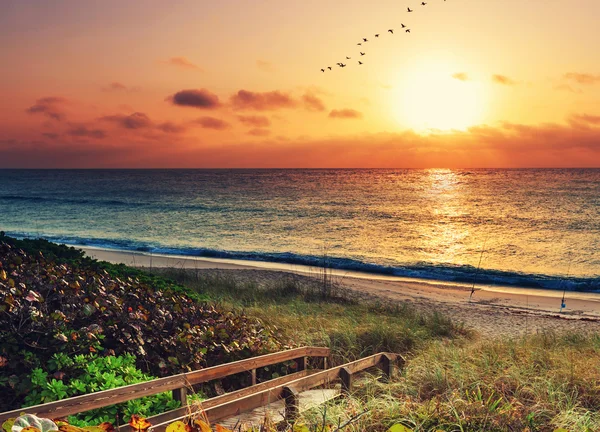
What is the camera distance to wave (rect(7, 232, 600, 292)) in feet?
79.4

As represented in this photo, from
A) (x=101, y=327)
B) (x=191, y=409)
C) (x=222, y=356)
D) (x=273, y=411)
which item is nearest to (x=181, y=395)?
(x=191, y=409)

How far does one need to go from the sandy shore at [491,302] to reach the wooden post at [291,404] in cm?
1002

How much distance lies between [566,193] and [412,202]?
27.8 m

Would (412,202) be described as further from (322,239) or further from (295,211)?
(322,239)

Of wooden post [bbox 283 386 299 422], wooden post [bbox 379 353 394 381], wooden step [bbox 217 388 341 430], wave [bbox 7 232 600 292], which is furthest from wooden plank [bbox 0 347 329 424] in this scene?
wave [bbox 7 232 600 292]

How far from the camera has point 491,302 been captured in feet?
63.2

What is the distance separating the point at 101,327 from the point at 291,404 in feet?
10.00

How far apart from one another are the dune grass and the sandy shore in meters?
2.61

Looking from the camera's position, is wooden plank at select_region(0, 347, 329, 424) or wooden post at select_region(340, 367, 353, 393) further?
wooden post at select_region(340, 367, 353, 393)

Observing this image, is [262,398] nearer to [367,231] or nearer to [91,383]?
[91,383]

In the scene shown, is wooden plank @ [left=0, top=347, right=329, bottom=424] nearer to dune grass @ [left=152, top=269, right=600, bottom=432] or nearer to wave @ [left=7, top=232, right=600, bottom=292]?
dune grass @ [left=152, top=269, right=600, bottom=432]

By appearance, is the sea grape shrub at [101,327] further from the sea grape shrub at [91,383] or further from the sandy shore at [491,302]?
the sandy shore at [491,302]

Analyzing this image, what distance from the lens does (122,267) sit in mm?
11133

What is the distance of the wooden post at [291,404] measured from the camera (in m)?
4.50
